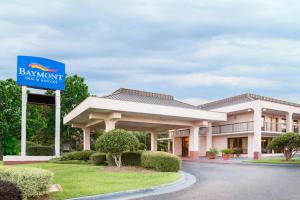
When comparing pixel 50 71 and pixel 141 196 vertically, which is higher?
pixel 50 71

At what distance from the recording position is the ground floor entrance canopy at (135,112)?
29.0m

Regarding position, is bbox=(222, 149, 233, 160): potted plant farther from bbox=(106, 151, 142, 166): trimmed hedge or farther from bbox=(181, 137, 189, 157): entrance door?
bbox=(106, 151, 142, 166): trimmed hedge

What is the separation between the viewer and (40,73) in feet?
105

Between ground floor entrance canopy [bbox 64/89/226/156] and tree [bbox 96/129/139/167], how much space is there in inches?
315

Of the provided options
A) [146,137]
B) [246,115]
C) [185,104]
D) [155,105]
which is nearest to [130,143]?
[155,105]

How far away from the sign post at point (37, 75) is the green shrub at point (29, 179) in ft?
68.9

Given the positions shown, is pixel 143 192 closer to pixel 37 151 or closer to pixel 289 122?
pixel 37 151

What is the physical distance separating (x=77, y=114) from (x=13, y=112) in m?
12.9

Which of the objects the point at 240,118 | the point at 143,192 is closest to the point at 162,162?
the point at 143,192

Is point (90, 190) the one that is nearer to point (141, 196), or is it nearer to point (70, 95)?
point (141, 196)

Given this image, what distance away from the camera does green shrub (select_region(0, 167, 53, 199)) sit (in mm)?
10352

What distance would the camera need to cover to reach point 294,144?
27250mm

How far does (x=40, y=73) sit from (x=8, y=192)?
2449 cm

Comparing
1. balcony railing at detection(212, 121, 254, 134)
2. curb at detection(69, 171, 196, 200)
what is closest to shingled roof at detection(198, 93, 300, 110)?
balcony railing at detection(212, 121, 254, 134)
